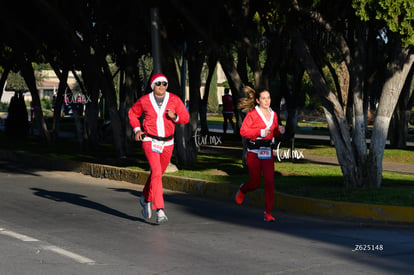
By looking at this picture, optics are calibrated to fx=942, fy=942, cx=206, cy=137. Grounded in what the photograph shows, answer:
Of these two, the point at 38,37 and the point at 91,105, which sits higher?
the point at 38,37

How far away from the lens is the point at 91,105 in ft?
82.6

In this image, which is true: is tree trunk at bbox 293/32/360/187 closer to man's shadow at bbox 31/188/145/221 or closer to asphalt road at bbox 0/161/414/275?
asphalt road at bbox 0/161/414/275

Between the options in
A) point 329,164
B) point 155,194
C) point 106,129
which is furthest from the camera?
point 106,129

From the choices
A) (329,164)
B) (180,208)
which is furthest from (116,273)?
(329,164)

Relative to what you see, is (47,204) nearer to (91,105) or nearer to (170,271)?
(170,271)

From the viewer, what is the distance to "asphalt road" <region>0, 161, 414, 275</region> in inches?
328

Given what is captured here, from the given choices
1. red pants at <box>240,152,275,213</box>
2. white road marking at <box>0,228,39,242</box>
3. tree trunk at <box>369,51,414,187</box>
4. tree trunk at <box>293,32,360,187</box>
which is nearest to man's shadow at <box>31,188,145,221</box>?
red pants at <box>240,152,275,213</box>

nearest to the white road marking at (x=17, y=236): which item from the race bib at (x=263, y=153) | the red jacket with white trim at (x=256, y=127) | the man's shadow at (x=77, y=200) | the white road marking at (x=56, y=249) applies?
the white road marking at (x=56, y=249)

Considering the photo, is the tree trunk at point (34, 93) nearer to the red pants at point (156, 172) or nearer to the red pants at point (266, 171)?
the red pants at point (266, 171)

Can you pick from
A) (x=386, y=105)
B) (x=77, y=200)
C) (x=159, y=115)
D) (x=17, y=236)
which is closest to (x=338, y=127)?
(x=386, y=105)

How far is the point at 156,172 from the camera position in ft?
36.7

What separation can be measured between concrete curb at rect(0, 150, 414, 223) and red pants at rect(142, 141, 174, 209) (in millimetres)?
2613

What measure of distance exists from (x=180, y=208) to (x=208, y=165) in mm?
7078

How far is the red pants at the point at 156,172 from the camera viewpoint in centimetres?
1112
